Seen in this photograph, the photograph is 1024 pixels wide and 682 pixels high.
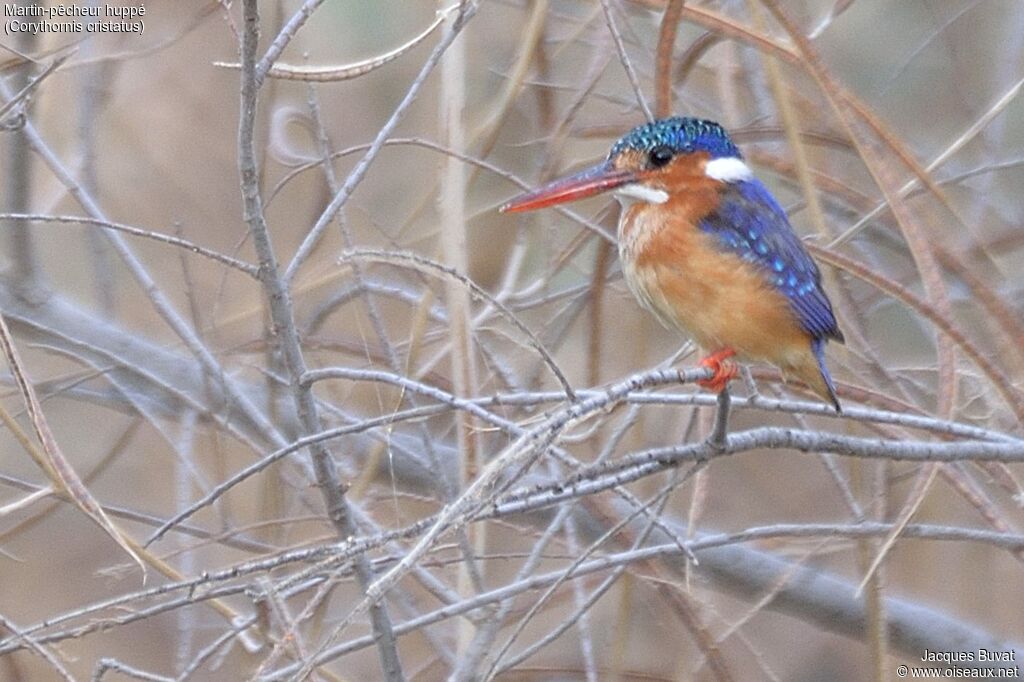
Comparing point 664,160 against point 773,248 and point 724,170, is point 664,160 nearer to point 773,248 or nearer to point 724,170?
point 724,170

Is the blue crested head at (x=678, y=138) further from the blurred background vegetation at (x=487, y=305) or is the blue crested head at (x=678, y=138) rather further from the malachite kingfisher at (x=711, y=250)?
the blurred background vegetation at (x=487, y=305)

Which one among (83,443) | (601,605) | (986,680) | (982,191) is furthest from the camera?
(83,443)

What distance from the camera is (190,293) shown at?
1.84 meters

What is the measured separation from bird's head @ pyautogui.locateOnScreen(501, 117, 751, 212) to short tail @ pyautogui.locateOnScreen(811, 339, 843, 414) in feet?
0.95

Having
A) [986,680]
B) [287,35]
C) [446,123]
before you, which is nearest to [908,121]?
[986,680]

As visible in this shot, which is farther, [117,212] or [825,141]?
[117,212]

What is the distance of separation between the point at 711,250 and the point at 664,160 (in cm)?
18

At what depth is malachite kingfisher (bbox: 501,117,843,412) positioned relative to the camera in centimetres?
177

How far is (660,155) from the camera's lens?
6.31 ft

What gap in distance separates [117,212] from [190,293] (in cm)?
222

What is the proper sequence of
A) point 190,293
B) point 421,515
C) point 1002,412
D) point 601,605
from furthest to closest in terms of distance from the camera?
1. point 601,605
2. point 421,515
3. point 1002,412
4. point 190,293

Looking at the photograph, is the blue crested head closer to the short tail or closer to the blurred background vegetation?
the blurred background vegetation

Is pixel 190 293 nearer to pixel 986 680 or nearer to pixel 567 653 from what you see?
pixel 986 680

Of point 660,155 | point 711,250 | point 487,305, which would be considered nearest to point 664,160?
point 660,155
